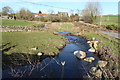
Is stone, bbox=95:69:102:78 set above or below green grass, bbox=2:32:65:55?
below

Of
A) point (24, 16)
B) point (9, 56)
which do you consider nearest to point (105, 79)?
point (9, 56)

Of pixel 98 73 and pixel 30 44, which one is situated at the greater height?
pixel 30 44

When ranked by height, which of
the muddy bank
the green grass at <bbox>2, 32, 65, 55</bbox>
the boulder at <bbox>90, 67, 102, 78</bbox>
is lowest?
the boulder at <bbox>90, 67, 102, 78</bbox>

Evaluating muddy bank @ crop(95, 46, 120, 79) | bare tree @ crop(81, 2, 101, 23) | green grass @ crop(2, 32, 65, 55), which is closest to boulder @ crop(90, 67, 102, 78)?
muddy bank @ crop(95, 46, 120, 79)

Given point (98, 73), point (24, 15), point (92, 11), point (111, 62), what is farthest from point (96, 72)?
point (24, 15)

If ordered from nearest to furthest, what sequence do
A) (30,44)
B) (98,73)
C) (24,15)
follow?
(98,73) → (30,44) → (24,15)

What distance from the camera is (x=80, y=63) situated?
8.17m

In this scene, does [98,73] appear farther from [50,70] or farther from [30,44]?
[30,44]

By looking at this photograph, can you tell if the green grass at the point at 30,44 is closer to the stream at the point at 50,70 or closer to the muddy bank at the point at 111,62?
the stream at the point at 50,70

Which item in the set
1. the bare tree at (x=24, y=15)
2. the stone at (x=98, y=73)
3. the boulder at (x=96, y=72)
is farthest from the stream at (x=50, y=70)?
the bare tree at (x=24, y=15)

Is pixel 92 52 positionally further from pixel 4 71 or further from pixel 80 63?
Result: pixel 4 71

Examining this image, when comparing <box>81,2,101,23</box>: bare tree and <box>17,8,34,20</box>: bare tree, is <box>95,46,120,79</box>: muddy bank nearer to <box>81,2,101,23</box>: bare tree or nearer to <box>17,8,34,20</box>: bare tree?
<box>81,2,101,23</box>: bare tree

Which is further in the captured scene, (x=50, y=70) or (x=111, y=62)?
(x=111, y=62)

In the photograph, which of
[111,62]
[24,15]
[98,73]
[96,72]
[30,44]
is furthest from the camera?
[24,15]
